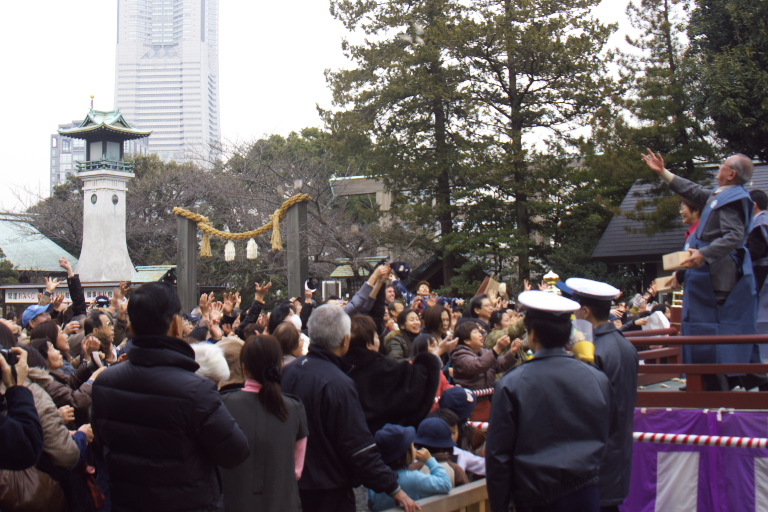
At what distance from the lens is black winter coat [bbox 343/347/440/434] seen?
4160 millimetres

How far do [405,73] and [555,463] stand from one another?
20393 mm

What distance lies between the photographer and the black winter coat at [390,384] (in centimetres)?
416

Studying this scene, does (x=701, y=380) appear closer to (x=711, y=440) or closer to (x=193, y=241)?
(x=711, y=440)

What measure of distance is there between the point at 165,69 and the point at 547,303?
156508 millimetres

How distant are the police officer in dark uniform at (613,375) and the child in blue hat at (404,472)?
937mm

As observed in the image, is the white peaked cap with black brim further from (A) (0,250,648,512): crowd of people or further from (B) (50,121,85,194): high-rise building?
(B) (50,121,85,194): high-rise building

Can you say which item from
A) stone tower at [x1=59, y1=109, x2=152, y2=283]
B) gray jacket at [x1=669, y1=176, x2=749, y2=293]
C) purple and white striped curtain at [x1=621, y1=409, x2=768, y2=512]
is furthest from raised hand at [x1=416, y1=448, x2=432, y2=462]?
stone tower at [x1=59, y1=109, x2=152, y2=283]

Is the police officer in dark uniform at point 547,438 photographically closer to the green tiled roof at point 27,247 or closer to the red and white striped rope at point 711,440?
the red and white striped rope at point 711,440

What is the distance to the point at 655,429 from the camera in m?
5.86

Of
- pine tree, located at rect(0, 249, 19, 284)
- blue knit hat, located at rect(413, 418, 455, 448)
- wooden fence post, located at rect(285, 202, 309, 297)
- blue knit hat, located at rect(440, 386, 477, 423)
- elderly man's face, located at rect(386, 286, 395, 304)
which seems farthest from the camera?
pine tree, located at rect(0, 249, 19, 284)

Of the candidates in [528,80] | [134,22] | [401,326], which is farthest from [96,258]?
[134,22]

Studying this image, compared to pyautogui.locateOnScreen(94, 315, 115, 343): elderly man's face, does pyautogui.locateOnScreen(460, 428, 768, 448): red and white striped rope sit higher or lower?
lower

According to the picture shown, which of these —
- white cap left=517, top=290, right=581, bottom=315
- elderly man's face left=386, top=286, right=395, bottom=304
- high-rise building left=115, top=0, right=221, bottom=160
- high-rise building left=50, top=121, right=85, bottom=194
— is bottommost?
elderly man's face left=386, top=286, right=395, bottom=304

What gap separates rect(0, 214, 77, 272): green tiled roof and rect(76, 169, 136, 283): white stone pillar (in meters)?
3.35
